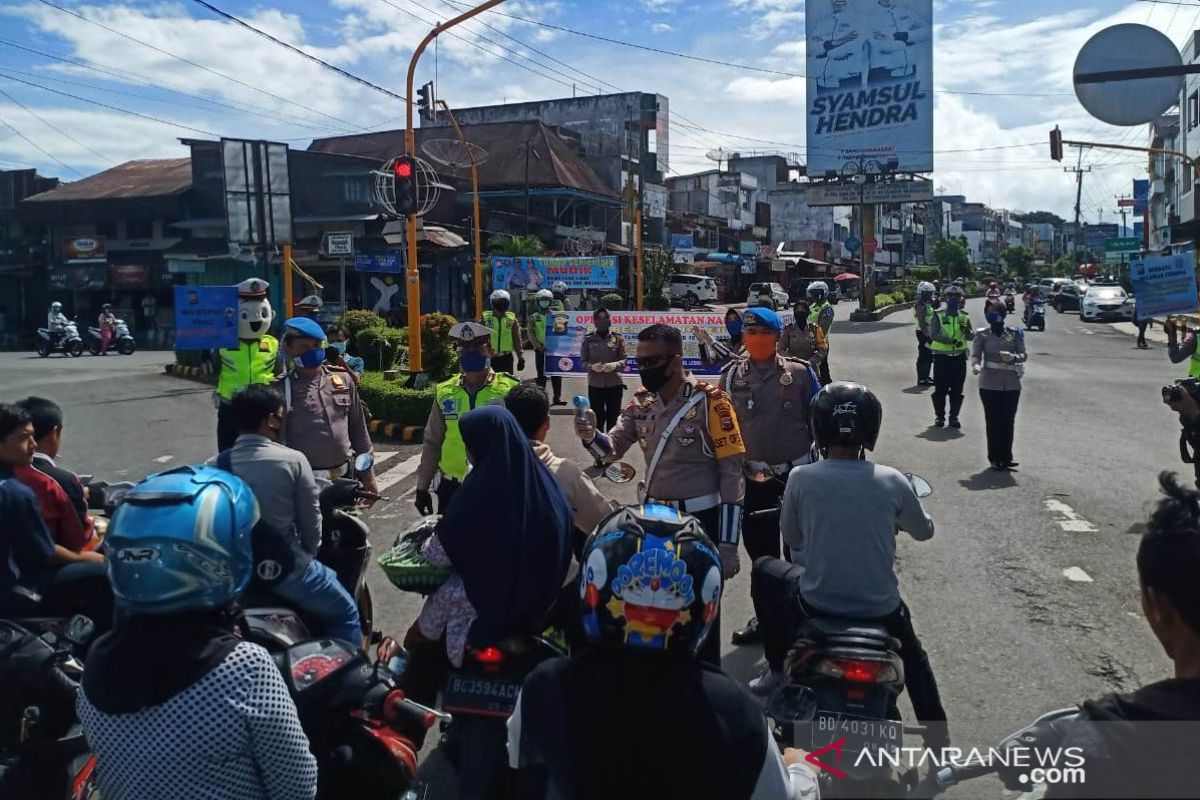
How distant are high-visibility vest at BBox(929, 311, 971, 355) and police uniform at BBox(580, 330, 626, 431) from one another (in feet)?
14.5

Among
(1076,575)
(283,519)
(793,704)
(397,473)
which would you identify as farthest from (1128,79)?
(397,473)

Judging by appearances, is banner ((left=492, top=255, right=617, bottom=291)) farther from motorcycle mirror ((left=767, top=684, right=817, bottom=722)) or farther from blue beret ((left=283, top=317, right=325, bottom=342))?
motorcycle mirror ((left=767, top=684, right=817, bottom=722))

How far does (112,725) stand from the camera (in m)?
2.23


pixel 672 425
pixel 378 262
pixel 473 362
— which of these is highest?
pixel 378 262

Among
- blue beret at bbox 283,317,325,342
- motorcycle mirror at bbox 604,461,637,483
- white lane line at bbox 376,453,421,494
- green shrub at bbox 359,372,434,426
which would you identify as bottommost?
white lane line at bbox 376,453,421,494

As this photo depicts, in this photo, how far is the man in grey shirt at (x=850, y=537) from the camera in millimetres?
3541

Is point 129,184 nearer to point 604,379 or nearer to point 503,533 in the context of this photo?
point 604,379

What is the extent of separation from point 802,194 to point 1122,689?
80.2 metres

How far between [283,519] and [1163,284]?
10274 mm

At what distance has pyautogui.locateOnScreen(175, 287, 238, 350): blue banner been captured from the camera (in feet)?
24.7

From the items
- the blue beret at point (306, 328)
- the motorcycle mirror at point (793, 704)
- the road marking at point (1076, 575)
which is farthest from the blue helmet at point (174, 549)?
the road marking at point (1076, 575)

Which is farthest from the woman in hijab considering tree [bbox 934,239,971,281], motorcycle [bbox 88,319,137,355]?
tree [bbox 934,239,971,281]

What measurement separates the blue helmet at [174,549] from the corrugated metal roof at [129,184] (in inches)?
1487

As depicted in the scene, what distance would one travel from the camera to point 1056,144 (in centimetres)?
2302
